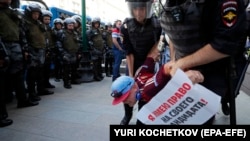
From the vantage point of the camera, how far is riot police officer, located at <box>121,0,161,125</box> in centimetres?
189

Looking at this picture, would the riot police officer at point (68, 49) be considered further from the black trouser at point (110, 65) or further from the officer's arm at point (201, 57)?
the officer's arm at point (201, 57)

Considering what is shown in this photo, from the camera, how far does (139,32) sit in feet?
7.16

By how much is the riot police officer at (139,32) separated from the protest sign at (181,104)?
3.32ft

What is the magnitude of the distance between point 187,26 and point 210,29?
0.30 ft

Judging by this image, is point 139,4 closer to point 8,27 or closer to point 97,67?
point 8,27

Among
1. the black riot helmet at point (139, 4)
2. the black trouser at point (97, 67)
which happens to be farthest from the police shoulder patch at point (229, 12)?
the black trouser at point (97, 67)

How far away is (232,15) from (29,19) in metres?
4.12

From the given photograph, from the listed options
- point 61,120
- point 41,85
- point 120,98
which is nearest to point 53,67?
point 41,85

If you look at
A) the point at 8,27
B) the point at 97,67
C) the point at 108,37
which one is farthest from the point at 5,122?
the point at 108,37

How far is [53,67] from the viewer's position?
6.83m

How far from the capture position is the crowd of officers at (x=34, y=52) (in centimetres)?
337

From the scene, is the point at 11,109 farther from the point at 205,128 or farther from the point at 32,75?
the point at 205,128

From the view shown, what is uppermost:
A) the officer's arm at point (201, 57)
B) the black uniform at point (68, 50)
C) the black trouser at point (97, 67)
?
the officer's arm at point (201, 57)

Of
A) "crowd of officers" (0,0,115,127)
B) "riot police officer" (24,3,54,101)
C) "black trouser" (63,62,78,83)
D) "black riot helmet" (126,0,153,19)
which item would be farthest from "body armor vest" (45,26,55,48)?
"black riot helmet" (126,0,153,19)
